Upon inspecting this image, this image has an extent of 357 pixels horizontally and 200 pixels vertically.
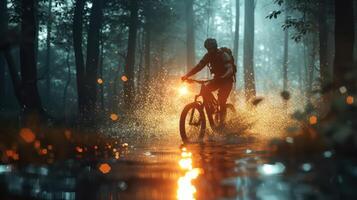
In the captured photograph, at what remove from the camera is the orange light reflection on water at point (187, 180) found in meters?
4.83

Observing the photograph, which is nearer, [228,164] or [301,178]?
[301,178]

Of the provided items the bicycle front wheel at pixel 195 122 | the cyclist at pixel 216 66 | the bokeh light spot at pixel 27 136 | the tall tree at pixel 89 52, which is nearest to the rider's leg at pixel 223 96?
the cyclist at pixel 216 66

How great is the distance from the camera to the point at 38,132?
9508 mm

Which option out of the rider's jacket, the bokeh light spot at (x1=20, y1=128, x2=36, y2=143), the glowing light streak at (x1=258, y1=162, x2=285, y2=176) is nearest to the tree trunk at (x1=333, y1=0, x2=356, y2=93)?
the rider's jacket

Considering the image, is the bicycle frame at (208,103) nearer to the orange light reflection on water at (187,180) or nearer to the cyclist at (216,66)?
the cyclist at (216,66)

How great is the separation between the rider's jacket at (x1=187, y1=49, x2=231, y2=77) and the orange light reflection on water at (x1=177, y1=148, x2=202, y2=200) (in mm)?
3997

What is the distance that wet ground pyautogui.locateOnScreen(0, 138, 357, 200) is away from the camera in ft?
15.8

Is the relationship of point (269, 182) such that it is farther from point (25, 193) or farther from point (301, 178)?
point (25, 193)

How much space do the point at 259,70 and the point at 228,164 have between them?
325 ft

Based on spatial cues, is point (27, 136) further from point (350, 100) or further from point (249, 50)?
point (249, 50)

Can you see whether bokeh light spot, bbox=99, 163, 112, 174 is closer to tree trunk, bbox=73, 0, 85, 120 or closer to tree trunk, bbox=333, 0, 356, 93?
tree trunk, bbox=333, 0, 356, 93

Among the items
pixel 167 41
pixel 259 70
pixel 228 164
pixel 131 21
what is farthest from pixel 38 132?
pixel 259 70

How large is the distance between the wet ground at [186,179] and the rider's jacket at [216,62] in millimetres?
4200

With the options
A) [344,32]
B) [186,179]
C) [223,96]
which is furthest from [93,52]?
[186,179]
